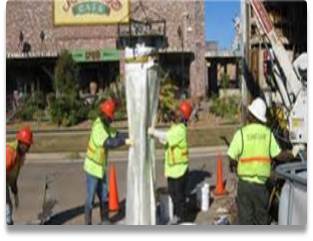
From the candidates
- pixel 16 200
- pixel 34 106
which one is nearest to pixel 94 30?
pixel 34 106

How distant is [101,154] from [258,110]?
1.25 meters

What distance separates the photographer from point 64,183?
24.9 feet

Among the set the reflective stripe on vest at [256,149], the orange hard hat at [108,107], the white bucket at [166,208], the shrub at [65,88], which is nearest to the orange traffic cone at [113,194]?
the white bucket at [166,208]

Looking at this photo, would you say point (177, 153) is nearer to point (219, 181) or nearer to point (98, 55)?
point (219, 181)

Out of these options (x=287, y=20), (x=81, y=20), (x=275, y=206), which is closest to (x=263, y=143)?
(x=275, y=206)

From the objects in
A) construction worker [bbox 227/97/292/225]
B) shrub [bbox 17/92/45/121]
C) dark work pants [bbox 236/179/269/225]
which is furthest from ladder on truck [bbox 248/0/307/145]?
shrub [bbox 17/92/45/121]

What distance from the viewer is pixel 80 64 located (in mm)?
7242

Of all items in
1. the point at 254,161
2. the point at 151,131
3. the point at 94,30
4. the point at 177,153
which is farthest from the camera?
the point at 177,153

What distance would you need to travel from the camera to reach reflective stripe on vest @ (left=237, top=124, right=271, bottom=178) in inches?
276

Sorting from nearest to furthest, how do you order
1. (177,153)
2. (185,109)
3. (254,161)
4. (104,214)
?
(254,161) < (185,109) < (104,214) < (177,153)

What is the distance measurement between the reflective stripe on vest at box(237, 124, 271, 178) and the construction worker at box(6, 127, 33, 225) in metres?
1.53

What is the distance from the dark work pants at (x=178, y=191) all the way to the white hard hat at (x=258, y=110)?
0.93 m

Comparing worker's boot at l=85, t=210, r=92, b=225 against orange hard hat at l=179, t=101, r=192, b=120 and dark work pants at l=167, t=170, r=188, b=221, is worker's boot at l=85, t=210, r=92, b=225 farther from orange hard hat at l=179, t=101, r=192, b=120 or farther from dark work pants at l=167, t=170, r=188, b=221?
orange hard hat at l=179, t=101, r=192, b=120

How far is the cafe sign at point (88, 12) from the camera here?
7.11m
